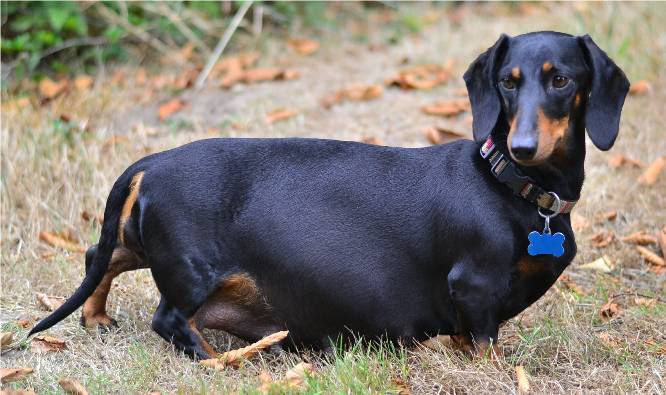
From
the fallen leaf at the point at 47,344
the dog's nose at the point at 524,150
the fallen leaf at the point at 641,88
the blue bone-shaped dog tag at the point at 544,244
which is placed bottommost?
the fallen leaf at the point at 47,344

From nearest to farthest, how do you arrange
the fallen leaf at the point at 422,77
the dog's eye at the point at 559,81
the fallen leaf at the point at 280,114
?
the dog's eye at the point at 559,81 < the fallen leaf at the point at 280,114 < the fallen leaf at the point at 422,77

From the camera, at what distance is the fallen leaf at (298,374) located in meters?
2.96

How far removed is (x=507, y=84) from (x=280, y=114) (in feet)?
10.1

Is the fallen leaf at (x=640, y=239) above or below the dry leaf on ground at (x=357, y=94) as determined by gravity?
above

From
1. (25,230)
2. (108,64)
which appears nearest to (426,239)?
(25,230)

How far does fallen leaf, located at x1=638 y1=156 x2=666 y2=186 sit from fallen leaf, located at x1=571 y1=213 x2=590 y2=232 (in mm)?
556

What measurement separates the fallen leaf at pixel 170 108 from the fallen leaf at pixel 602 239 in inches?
118

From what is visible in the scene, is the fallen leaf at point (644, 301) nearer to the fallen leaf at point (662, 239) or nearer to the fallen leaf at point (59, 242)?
the fallen leaf at point (662, 239)

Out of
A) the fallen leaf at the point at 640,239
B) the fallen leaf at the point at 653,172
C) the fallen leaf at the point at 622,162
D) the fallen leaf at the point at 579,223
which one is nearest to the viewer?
the fallen leaf at the point at 640,239

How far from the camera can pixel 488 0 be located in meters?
9.43

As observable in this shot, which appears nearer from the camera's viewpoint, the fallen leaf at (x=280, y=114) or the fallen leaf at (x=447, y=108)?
the fallen leaf at (x=280, y=114)

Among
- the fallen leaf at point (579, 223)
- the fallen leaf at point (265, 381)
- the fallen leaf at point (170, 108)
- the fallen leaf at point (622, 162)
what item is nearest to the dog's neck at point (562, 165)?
the fallen leaf at point (265, 381)

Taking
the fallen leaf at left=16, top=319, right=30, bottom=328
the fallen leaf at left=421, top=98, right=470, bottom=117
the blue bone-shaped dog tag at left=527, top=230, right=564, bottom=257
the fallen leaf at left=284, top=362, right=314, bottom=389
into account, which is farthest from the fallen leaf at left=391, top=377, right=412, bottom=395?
the fallen leaf at left=421, top=98, right=470, bottom=117

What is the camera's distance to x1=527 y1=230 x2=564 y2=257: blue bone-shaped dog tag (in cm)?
304
